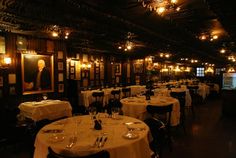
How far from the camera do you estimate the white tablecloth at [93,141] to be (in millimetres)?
2014

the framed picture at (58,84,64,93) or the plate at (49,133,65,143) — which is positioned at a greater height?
the framed picture at (58,84,64,93)

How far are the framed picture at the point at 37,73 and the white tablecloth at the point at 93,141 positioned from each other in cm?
460

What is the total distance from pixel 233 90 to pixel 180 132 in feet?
11.3

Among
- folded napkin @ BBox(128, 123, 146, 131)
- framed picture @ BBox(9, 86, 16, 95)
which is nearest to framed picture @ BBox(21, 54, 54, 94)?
framed picture @ BBox(9, 86, 16, 95)

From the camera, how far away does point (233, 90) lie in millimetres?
7527

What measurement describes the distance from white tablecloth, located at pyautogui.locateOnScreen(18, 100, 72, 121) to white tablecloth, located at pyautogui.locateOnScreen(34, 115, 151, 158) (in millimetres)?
2586

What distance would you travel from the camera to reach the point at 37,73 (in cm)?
720

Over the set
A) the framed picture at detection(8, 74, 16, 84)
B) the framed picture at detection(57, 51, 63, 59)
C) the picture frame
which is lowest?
the framed picture at detection(8, 74, 16, 84)

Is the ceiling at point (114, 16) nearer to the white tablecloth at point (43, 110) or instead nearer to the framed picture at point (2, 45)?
the framed picture at point (2, 45)

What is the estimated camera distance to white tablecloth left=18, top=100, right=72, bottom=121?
5172 millimetres

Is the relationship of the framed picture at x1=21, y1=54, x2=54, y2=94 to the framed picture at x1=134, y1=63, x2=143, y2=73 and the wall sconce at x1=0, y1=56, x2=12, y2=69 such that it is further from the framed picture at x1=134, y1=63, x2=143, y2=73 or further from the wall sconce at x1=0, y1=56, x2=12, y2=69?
the framed picture at x1=134, y1=63, x2=143, y2=73

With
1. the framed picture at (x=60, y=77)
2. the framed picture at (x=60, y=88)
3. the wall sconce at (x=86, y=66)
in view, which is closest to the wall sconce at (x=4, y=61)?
the framed picture at (x=60, y=77)

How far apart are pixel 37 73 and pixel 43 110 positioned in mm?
2325

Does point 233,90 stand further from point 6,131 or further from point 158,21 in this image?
point 6,131
